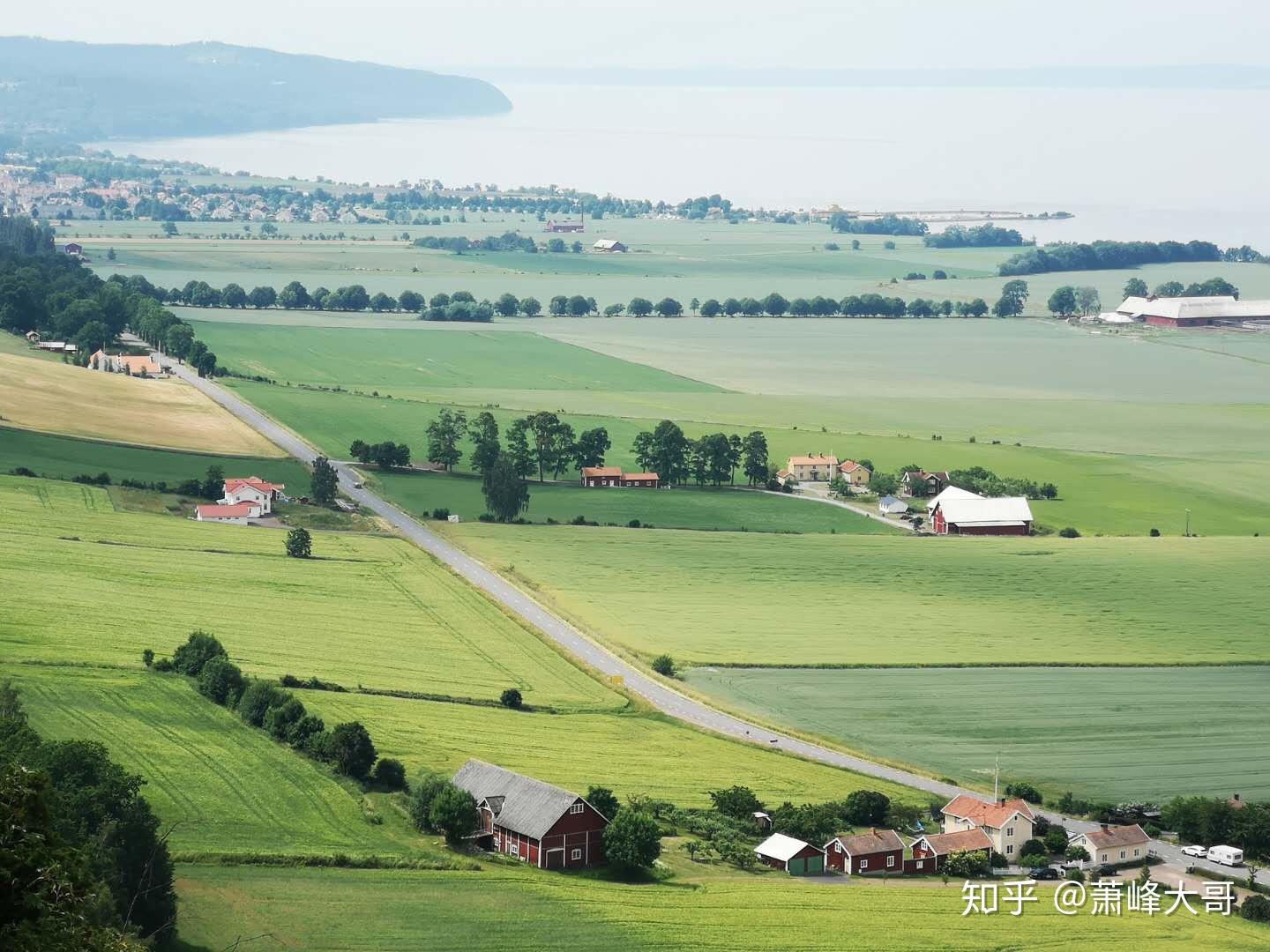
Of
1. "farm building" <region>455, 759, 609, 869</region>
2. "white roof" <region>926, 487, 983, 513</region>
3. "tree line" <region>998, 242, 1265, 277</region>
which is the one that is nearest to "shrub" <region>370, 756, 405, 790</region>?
"farm building" <region>455, 759, 609, 869</region>

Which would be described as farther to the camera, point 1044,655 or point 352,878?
point 1044,655

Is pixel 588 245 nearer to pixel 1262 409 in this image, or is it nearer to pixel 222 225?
pixel 222 225

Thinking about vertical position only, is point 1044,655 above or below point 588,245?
below

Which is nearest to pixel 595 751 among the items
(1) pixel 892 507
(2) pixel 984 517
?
(2) pixel 984 517

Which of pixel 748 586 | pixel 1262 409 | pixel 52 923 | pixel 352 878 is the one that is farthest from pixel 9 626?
pixel 1262 409

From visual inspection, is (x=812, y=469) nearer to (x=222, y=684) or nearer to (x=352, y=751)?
(x=222, y=684)

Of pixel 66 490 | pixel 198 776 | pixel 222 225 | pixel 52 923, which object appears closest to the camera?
pixel 52 923
